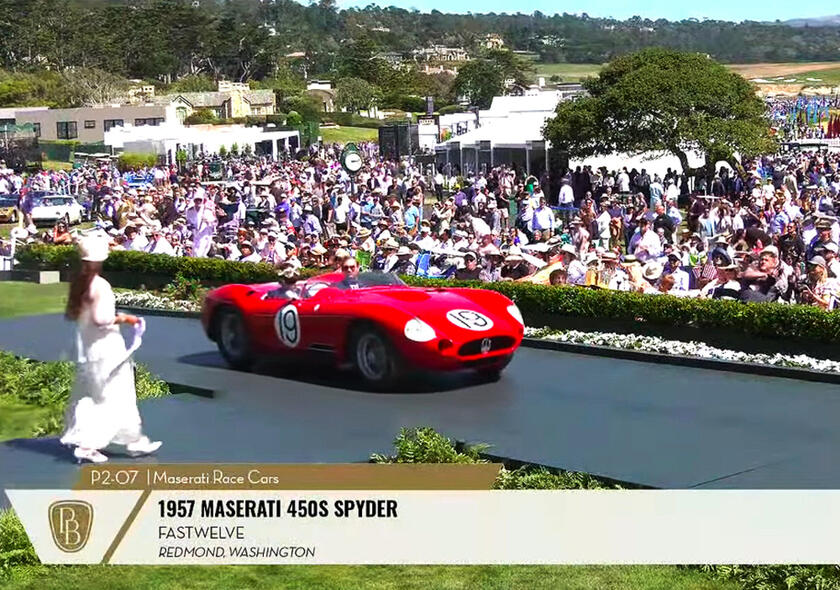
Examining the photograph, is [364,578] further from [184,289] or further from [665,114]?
[665,114]

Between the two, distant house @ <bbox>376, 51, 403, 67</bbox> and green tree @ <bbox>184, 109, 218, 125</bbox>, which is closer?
distant house @ <bbox>376, 51, 403, 67</bbox>

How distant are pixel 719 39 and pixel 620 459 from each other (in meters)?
4.52

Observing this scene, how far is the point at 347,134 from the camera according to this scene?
3209 inches

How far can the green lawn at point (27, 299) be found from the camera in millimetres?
11759

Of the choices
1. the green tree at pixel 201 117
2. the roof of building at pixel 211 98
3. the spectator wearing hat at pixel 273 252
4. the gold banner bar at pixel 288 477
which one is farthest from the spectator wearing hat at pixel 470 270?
the green tree at pixel 201 117

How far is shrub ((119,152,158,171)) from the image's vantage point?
50.2 m

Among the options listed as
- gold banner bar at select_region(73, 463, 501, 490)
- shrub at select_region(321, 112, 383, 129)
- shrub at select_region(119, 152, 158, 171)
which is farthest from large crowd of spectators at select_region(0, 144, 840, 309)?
shrub at select_region(321, 112, 383, 129)

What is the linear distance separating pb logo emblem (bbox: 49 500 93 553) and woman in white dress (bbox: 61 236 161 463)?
1.24m

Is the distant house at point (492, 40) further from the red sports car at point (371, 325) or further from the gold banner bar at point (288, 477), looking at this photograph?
the gold banner bar at point (288, 477)

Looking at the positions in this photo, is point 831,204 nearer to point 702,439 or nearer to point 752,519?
point 702,439

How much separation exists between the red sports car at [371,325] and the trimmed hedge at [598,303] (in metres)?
0.93

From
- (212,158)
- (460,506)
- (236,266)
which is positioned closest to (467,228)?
(236,266)

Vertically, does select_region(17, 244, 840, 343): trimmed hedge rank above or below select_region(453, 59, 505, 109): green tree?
below

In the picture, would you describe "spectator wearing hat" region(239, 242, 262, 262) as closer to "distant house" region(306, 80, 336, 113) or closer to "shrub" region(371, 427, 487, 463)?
"shrub" region(371, 427, 487, 463)
